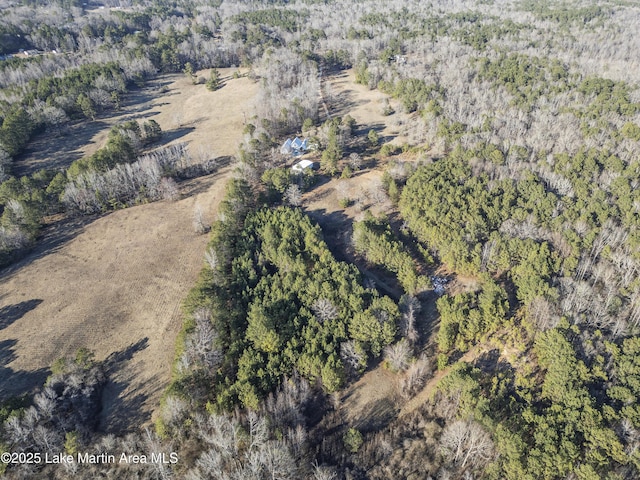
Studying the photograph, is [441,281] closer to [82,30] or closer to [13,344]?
[13,344]

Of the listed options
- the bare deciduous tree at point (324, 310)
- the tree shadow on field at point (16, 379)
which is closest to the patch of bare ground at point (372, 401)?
the bare deciduous tree at point (324, 310)

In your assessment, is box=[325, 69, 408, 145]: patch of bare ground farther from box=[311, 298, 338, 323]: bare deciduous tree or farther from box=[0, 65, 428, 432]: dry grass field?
box=[311, 298, 338, 323]: bare deciduous tree

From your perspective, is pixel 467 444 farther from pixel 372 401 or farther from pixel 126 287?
pixel 126 287

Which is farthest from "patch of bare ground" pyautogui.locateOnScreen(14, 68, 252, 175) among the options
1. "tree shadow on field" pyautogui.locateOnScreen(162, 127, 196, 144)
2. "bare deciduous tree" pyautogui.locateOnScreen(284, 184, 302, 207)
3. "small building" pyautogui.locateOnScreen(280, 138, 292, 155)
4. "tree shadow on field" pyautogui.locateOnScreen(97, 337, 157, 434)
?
"tree shadow on field" pyautogui.locateOnScreen(97, 337, 157, 434)

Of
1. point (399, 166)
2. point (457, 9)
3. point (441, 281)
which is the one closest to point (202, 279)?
point (441, 281)

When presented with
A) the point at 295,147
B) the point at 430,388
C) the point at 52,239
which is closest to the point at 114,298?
the point at 52,239

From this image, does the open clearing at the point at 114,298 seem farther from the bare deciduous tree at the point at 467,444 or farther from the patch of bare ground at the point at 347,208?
the bare deciduous tree at the point at 467,444
